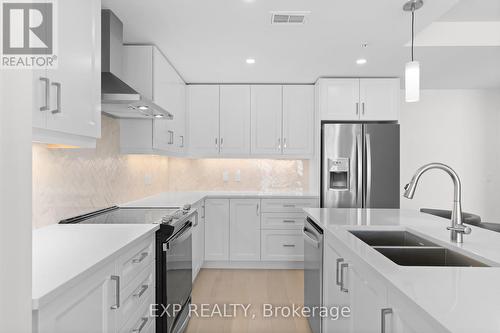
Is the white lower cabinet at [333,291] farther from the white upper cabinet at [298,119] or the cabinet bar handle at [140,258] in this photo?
the white upper cabinet at [298,119]

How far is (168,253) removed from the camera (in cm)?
208

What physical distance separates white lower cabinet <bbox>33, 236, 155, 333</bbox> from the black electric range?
0.23 ft

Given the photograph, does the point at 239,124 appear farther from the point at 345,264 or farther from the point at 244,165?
the point at 345,264

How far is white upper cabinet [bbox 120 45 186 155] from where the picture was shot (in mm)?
2975

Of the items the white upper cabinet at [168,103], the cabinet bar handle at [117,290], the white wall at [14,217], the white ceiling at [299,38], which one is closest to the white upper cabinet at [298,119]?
the white ceiling at [299,38]

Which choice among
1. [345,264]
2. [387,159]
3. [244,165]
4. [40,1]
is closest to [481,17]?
[387,159]

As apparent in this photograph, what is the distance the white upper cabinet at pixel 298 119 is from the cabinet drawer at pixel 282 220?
2.58ft

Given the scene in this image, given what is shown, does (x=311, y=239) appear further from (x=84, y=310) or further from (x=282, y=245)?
(x=282, y=245)

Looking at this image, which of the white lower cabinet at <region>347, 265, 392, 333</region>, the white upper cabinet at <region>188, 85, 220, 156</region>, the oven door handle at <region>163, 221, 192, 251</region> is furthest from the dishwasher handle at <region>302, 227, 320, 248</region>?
the white upper cabinet at <region>188, 85, 220, 156</region>

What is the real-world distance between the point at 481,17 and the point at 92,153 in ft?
11.2

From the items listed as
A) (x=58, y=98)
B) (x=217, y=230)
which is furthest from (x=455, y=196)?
(x=217, y=230)

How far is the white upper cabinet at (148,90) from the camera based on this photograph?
2.97 meters

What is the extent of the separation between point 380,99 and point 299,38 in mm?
1684

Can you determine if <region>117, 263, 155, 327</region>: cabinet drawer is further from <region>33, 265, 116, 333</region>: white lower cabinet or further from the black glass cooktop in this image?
the black glass cooktop
